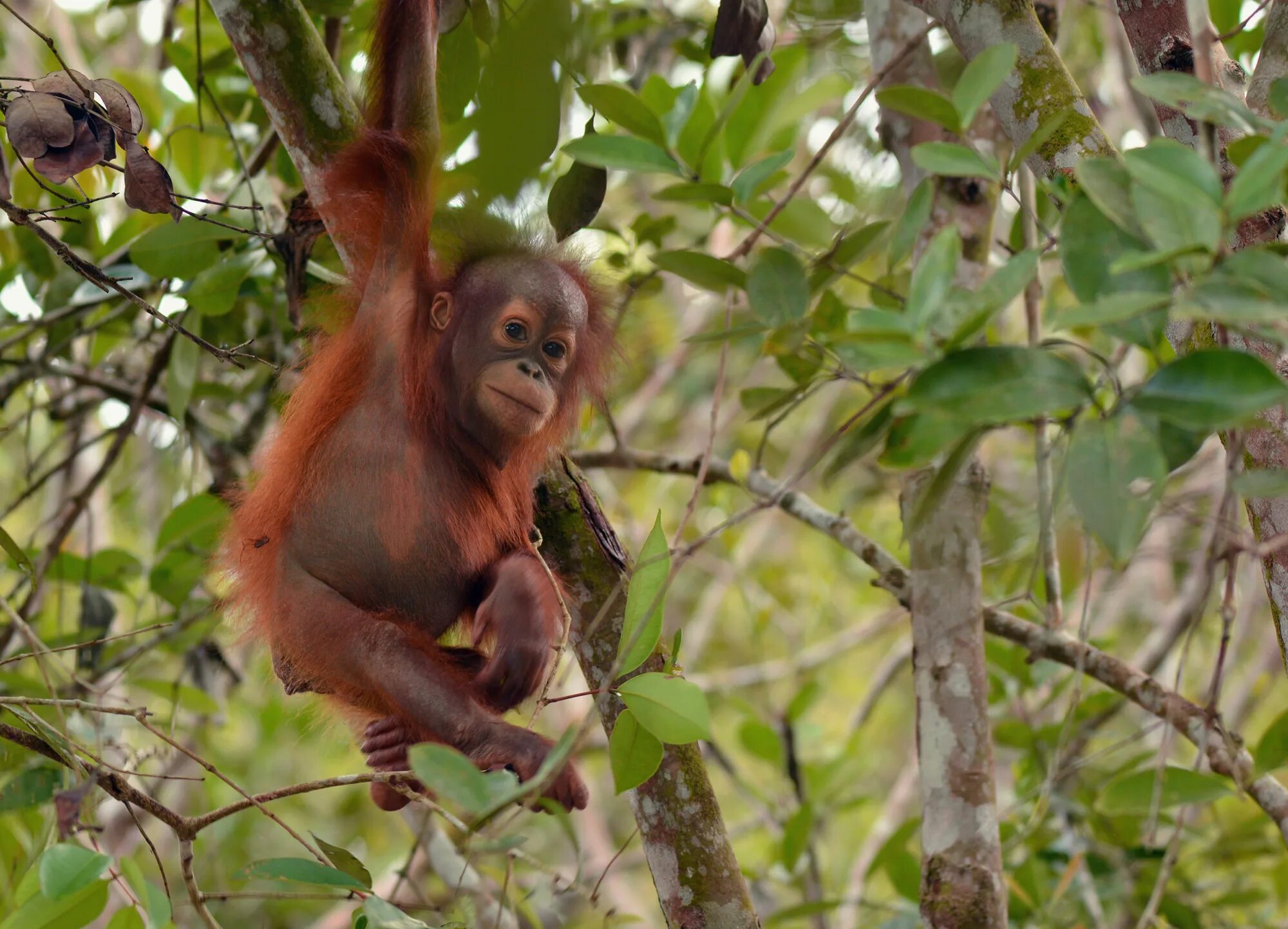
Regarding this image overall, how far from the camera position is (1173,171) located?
1.31 metres

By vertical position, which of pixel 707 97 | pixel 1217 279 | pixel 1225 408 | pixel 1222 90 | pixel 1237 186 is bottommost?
pixel 1225 408

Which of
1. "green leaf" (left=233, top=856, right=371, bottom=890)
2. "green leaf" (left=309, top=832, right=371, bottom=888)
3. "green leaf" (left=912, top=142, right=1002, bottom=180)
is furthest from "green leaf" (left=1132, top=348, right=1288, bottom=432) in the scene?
"green leaf" (left=309, top=832, right=371, bottom=888)

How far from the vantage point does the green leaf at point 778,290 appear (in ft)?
5.78

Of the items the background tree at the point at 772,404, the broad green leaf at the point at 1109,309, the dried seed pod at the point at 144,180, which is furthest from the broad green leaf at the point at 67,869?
the broad green leaf at the point at 1109,309

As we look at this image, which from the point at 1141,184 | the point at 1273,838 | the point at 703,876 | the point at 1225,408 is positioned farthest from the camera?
the point at 1273,838

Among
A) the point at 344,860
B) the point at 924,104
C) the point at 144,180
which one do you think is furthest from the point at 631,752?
the point at 144,180

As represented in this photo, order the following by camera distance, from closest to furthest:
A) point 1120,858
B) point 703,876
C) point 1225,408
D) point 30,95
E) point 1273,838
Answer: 1. point 1225,408
2. point 30,95
3. point 703,876
4. point 1120,858
5. point 1273,838

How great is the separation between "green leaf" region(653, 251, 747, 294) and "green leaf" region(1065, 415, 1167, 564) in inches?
27.9

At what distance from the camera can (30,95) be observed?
77.2 inches

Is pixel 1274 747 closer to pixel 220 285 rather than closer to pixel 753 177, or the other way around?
pixel 753 177

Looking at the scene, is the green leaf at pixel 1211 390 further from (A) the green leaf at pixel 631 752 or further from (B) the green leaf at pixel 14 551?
(B) the green leaf at pixel 14 551

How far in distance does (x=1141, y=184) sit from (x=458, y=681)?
68.1 inches

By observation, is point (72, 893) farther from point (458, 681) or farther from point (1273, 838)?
point (1273, 838)

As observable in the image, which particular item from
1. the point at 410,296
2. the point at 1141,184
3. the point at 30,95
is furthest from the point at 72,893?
the point at 1141,184
